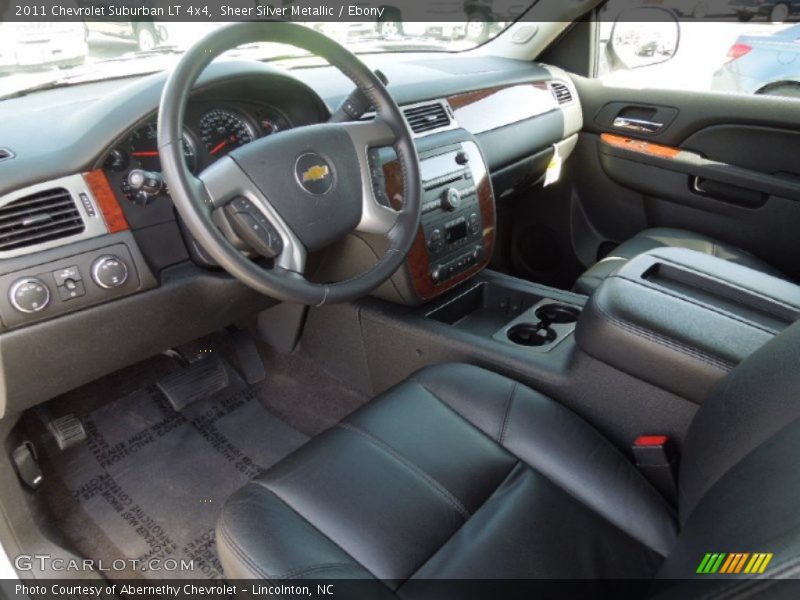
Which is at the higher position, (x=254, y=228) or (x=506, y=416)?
(x=254, y=228)

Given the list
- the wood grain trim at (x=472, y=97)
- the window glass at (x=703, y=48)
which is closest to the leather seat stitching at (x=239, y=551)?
the wood grain trim at (x=472, y=97)

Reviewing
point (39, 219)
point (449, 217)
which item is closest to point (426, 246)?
point (449, 217)

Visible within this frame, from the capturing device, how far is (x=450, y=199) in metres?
1.75

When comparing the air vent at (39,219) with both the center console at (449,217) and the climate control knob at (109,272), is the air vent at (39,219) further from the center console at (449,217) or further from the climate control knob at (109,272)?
the center console at (449,217)

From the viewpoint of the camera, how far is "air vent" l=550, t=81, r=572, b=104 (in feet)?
8.23

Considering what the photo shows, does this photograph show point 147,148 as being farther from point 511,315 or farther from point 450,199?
point 511,315

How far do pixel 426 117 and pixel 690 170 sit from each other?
1.05m

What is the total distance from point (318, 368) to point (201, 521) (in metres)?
0.59

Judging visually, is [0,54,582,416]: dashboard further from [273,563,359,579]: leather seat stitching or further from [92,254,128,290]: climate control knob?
[273,563,359,579]: leather seat stitching

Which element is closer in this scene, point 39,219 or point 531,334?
point 39,219

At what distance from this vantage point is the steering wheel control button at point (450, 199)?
5.74 ft

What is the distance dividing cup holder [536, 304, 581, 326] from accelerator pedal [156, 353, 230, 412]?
39.5 inches

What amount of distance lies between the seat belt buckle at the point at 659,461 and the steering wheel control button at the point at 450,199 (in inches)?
30.5

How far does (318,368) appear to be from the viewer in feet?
6.97
